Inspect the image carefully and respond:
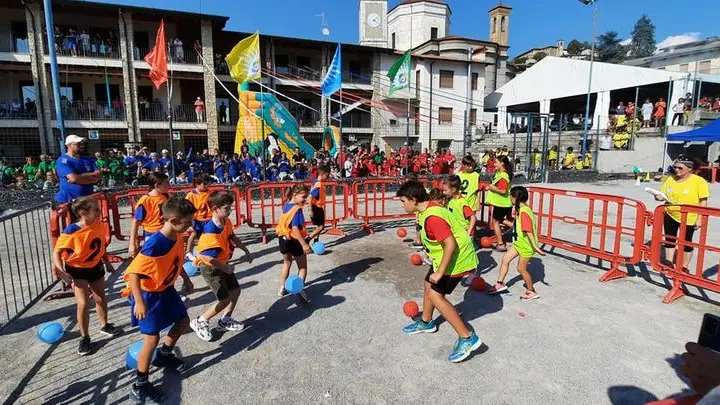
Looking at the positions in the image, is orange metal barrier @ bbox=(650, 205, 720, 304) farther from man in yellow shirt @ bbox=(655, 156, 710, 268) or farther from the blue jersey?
the blue jersey

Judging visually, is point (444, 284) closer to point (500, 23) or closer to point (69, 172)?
point (69, 172)

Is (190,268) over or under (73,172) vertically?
under

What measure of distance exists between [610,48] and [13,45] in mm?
83814

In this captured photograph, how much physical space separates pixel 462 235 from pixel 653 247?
11.2 ft

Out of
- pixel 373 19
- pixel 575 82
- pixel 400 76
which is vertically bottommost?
pixel 400 76

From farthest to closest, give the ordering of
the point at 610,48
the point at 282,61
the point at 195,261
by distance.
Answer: the point at 610,48 → the point at 282,61 → the point at 195,261

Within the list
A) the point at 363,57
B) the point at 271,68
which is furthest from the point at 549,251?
the point at 363,57

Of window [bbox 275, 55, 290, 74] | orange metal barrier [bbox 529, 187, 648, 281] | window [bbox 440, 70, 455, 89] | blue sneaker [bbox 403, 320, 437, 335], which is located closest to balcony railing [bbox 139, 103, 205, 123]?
window [bbox 275, 55, 290, 74]

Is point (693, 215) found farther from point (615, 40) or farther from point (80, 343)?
point (615, 40)

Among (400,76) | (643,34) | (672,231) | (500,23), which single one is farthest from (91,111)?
(643,34)

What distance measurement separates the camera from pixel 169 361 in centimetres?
351

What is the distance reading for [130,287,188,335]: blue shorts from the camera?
10.3ft

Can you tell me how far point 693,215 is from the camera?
17.7 feet

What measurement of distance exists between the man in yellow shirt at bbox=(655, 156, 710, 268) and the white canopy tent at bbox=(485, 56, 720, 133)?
19.5m
